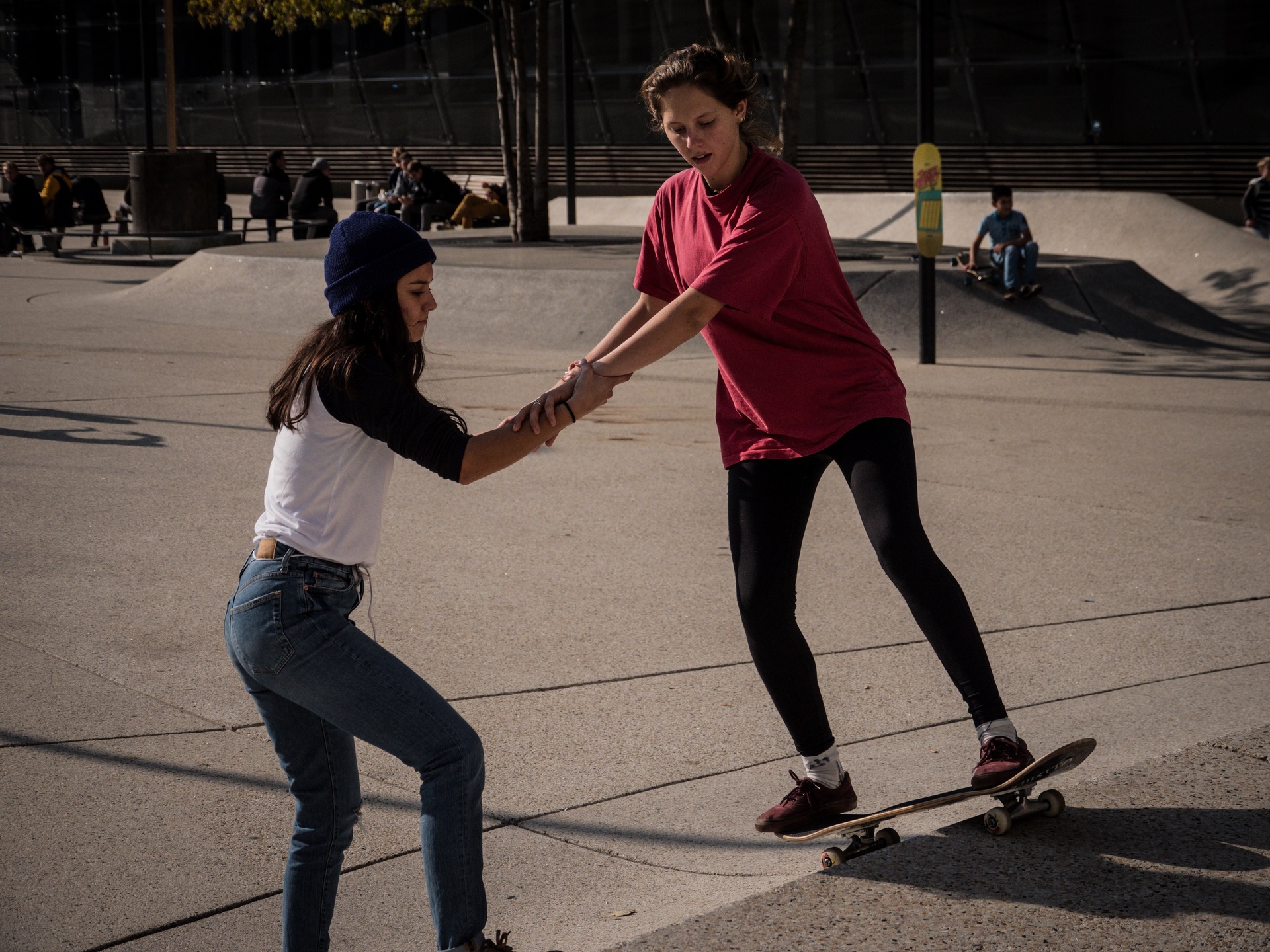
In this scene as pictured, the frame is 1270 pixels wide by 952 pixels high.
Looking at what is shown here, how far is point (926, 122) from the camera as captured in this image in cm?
1288

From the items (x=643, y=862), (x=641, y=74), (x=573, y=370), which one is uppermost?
(x=641, y=74)

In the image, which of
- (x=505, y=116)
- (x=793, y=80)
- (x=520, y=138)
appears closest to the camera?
(x=793, y=80)

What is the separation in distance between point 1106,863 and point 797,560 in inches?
40.1

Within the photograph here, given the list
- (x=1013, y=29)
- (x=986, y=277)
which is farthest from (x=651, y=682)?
(x=1013, y=29)

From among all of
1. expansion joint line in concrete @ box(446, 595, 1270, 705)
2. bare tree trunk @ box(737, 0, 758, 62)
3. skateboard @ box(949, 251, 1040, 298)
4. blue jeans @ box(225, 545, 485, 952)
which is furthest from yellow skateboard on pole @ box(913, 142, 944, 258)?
blue jeans @ box(225, 545, 485, 952)

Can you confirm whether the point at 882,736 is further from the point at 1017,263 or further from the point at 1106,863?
the point at 1017,263

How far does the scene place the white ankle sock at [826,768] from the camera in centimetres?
363

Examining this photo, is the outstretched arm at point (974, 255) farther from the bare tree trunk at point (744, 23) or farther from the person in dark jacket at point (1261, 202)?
the person in dark jacket at point (1261, 202)

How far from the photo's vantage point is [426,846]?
2.79 meters

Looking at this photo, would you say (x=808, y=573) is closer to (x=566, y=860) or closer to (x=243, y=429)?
(x=566, y=860)

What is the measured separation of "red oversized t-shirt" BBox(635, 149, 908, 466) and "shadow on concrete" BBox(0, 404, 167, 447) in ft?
21.5

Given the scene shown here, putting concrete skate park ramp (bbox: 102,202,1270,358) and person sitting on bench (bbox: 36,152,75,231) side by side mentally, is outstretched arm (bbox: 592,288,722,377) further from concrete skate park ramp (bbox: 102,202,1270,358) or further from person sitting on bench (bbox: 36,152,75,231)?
person sitting on bench (bbox: 36,152,75,231)

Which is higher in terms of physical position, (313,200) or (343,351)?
(313,200)

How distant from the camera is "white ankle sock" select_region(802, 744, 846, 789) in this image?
3629 millimetres
